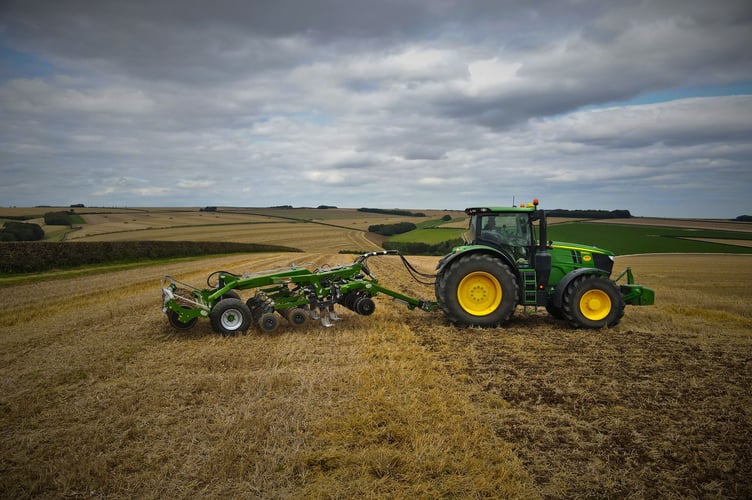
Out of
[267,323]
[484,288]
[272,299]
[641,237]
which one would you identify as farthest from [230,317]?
[641,237]

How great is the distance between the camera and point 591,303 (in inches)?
308

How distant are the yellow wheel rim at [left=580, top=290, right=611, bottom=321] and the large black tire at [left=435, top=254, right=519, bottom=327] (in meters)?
1.28

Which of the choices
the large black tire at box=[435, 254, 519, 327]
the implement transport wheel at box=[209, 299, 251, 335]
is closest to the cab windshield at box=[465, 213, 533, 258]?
the large black tire at box=[435, 254, 519, 327]

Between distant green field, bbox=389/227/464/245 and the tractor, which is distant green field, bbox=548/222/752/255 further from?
the tractor

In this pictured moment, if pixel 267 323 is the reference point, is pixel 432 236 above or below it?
above

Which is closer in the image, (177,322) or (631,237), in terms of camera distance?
(177,322)

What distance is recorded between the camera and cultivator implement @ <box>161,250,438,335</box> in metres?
7.16

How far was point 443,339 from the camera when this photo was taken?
278 inches

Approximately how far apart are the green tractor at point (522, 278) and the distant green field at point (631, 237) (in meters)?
23.5

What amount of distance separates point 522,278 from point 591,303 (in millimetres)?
1297

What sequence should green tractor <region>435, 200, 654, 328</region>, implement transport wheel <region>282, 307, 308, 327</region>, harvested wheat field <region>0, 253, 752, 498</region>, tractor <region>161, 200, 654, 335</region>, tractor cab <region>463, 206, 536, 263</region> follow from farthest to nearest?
tractor cab <region>463, 206, 536, 263</region>
green tractor <region>435, 200, 654, 328</region>
tractor <region>161, 200, 654, 335</region>
implement transport wheel <region>282, 307, 308, 327</region>
harvested wheat field <region>0, 253, 752, 498</region>

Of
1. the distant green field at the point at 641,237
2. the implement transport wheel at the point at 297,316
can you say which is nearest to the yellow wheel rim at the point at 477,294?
the implement transport wheel at the point at 297,316

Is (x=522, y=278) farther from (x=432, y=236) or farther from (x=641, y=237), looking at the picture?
(x=641, y=237)

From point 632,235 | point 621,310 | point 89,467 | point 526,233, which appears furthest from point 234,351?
point 632,235
